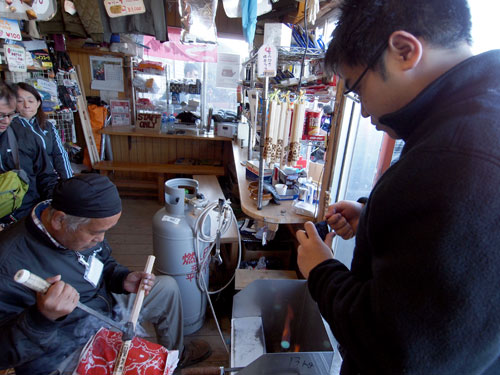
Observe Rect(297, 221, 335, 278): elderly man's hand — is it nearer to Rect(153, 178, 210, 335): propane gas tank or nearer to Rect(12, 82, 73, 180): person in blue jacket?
Rect(153, 178, 210, 335): propane gas tank

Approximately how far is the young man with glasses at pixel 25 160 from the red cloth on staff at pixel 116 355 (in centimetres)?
119

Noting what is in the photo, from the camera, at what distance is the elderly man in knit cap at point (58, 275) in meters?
0.93

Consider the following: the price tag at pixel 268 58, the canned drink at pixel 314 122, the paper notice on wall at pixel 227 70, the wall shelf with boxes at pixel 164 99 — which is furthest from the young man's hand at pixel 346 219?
the paper notice on wall at pixel 227 70

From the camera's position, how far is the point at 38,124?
7.93 ft

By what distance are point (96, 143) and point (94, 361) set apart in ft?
13.4

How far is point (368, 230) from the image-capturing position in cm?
53

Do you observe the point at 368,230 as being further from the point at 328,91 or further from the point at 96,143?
the point at 96,143

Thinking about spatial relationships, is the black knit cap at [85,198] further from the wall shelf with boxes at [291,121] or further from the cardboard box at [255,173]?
the cardboard box at [255,173]

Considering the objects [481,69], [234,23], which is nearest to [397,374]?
[481,69]

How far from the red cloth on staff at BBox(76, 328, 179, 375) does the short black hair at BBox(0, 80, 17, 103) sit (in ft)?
5.93

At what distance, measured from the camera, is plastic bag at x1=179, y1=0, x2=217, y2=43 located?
275cm

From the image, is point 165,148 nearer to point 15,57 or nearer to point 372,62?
point 15,57

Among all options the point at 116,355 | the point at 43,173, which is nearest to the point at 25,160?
the point at 43,173

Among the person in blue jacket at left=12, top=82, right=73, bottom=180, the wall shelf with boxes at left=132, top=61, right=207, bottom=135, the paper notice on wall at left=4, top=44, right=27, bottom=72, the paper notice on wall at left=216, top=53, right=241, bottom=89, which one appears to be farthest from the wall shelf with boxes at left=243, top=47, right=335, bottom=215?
the paper notice on wall at left=216, top=53, right=241, bottom=89
